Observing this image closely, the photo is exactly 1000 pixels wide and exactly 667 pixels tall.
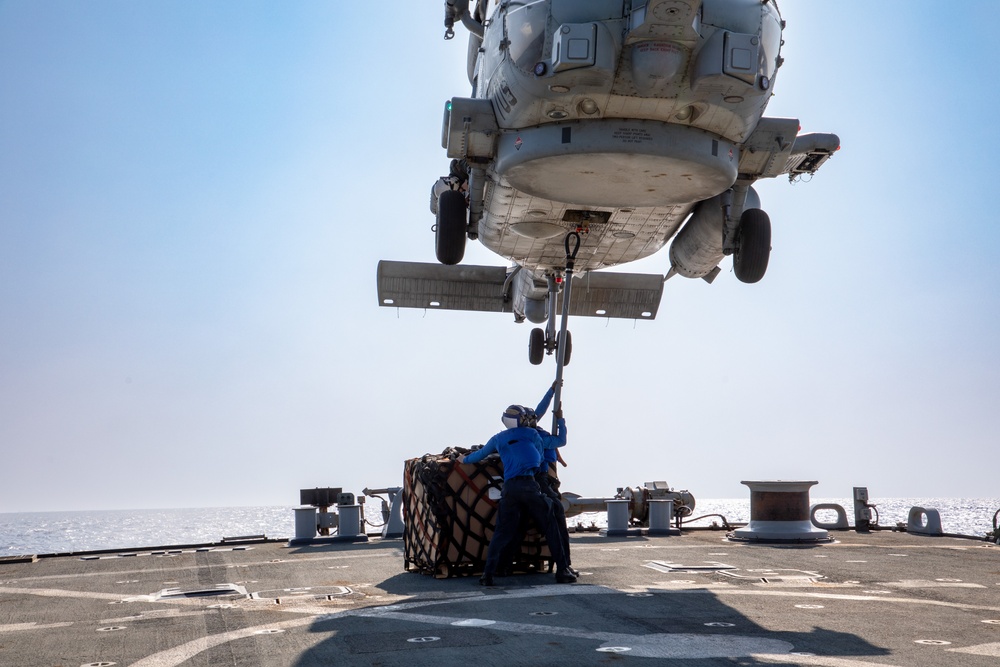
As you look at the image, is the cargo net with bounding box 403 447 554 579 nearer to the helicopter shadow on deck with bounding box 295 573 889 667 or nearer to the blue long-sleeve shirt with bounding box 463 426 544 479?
the blue long-sleeve shirt with bounding box 463 426 544 479

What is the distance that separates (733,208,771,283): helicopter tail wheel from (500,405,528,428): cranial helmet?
4.90m

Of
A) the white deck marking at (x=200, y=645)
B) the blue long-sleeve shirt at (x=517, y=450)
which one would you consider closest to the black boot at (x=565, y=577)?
the blue long-sleeve shirt at (x=517, y=450)

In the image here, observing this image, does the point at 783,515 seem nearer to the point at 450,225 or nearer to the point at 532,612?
the point at 450,225

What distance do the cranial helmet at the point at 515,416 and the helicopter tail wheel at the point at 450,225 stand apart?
4077 mm

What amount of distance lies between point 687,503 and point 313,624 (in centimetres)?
1544

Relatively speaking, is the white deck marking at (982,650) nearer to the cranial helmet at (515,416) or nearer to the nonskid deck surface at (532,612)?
the nonskid deck surface at (532,612)

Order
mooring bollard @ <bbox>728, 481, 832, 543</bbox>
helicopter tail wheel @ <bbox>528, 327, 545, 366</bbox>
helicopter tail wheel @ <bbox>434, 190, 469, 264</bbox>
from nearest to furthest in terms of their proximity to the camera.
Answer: helicopter tail wheel @ <bbox>434, 190, 469, 264</bbox>, mooring bollard @ <bbox>728, 481, 832, 543</bbox>, helicopter tail wheel @ <bbox>528, 327, 545, 366</bbox>

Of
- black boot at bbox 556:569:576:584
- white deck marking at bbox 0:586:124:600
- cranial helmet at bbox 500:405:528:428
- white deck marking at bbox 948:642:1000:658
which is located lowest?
white deck marking at bbox 0:586:124:600

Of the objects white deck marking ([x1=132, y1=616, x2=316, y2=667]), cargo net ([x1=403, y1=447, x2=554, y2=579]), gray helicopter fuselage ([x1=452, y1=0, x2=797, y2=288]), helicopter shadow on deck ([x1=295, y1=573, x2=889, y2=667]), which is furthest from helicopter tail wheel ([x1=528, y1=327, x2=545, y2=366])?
white deck marking ([x1=132, y1=616, x2=316, y2=667])

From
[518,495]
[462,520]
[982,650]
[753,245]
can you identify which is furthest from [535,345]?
[982,650]

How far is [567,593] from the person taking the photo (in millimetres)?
9172

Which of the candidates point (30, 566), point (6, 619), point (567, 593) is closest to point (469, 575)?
point (567, 593)

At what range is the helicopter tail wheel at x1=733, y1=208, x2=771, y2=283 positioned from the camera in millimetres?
13242

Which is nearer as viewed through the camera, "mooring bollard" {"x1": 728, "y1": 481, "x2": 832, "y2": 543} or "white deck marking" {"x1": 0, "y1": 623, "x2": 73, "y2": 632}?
"white deck marking" {"x1": 0, "y1": 623, "x2": 73, "y2": 632}
